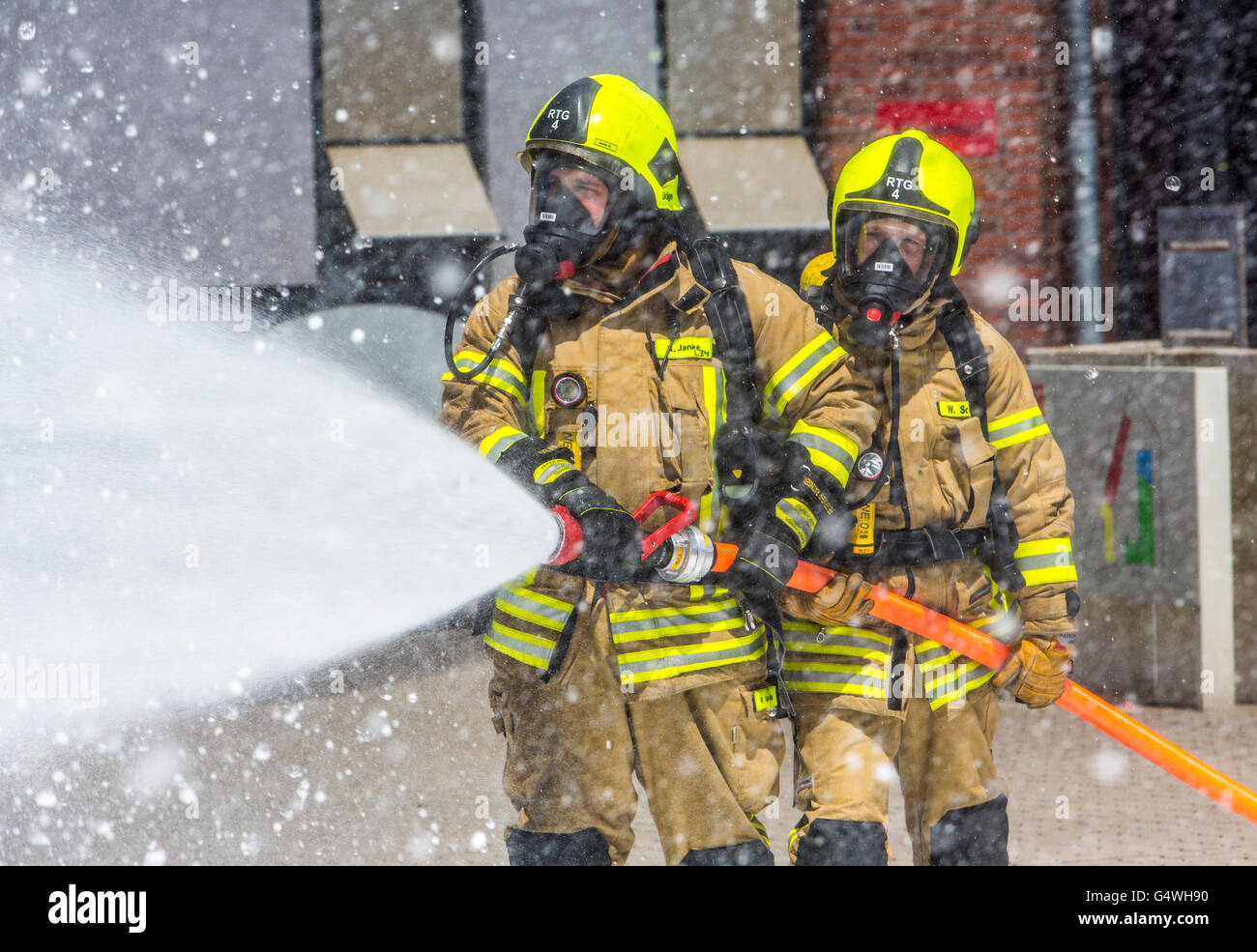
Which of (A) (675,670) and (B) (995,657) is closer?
A: (A) (675,670)

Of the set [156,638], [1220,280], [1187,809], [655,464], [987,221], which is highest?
[987,221]

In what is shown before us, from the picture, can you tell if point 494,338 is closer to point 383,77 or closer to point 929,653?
point 929,653

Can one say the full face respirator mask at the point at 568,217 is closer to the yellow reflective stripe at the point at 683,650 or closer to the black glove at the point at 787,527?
the black glove at the point at 787,527

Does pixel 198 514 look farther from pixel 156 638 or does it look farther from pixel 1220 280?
pixel 1220 280

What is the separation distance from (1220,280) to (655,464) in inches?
155

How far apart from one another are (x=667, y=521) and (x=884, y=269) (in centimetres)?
73

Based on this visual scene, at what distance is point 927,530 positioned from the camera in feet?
10.2

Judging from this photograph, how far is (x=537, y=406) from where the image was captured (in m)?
2.94

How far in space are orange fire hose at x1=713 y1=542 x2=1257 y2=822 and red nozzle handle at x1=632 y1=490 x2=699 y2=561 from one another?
0.10 meters

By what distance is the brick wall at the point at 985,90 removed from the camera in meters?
6.79

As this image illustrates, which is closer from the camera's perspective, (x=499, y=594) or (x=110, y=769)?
(x=499, y=594)

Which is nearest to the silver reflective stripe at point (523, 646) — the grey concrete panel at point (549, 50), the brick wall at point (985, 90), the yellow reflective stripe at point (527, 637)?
the yellow reflective stripe at point (527, 637)
